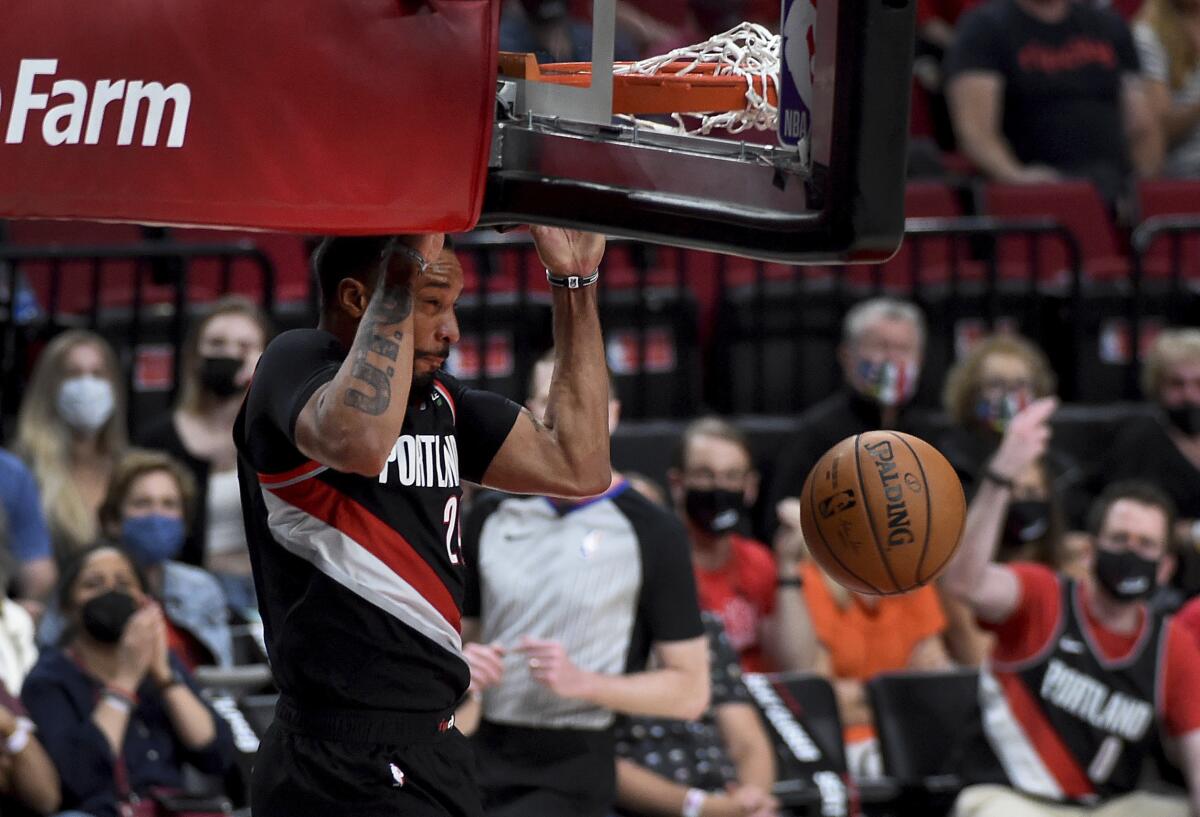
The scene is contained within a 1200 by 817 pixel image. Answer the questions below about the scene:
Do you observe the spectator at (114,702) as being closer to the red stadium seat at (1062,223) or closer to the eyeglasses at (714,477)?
the eyeglasses at (714,477)

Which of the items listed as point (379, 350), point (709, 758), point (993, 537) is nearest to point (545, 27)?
point (993, 537)

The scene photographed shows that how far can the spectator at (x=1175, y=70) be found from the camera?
1162cm

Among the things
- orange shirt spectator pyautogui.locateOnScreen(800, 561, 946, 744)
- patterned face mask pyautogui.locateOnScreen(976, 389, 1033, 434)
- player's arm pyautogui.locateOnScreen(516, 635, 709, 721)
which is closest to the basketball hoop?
player's arm pyautogui.locateOnScreen(516, 635, 709, 721)

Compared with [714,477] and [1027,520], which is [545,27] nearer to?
[714,477]

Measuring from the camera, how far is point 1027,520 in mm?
8117

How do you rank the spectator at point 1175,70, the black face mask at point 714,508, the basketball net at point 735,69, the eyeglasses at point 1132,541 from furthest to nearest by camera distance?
the spectator at point 1175,70 < the black face mask at point 714,508 < the eyeglasses at point 1132,541 < the basketball net at point 735,69

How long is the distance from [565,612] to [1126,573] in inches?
91.8

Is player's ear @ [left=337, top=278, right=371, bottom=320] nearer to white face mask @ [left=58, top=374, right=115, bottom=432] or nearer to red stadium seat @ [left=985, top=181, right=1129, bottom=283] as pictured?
white face mask @ [left=58, top=374, right=115, bottom=432]

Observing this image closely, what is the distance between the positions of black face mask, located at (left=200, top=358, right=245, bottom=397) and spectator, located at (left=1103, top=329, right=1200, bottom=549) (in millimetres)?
4057

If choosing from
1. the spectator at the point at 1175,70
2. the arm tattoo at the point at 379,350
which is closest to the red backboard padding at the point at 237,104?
the arm tattoo at the point at 379,350

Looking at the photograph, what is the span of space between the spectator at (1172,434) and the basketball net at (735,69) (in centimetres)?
566

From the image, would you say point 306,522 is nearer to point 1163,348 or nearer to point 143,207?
point 143,207

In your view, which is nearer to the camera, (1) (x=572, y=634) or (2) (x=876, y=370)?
(1) (x=572, y=634)

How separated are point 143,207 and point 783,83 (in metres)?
1.10
